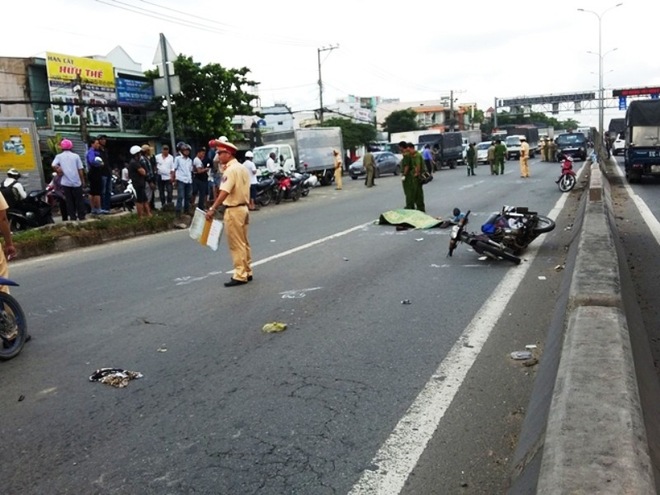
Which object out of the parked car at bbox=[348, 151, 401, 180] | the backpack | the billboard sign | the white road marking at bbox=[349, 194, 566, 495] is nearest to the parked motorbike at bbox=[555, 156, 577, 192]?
the white road marking at bbox=[349, 194, 566, 495]

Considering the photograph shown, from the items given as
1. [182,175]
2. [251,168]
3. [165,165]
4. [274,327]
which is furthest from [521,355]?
[251,168]

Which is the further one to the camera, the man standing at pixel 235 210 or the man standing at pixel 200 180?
the man standing at pixel 200 180

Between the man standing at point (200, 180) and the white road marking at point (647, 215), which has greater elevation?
the man standing at point (200, 180)

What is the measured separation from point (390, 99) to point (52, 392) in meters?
122

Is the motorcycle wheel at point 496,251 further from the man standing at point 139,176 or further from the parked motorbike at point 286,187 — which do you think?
the parked motorbike at point 286,187

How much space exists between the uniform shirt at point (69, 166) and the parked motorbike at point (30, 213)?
1282 millimetres

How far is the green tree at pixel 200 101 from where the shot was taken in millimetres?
30906

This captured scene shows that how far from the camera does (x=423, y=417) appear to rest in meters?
3.71

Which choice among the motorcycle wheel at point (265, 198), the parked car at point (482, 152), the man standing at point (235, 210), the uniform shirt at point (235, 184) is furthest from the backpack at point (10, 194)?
the parked car at point (482, 152)

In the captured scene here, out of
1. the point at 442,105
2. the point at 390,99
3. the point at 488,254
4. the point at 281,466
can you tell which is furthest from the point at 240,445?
the point at 390,99

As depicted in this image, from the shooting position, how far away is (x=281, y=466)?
319cm

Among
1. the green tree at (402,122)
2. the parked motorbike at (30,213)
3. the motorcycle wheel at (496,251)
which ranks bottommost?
the motorcycle wheel at (496,251)

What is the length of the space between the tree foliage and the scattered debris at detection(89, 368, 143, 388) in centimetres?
5379

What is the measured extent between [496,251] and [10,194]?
33.9 feet
